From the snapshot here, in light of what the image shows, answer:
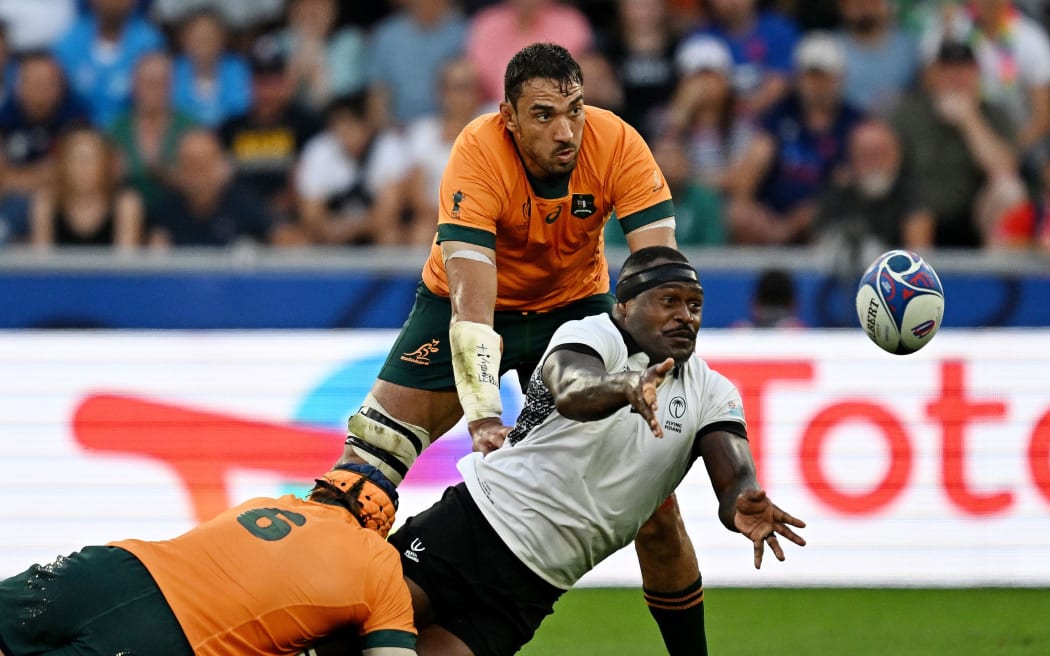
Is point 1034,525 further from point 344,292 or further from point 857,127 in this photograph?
point 344,292

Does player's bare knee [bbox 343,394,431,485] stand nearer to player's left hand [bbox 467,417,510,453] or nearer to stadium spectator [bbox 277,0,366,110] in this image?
player's left hand [bbox 467,417,510,453]

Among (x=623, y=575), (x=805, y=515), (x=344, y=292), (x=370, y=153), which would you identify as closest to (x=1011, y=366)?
(x=805, y=515)

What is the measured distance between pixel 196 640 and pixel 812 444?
4944 millimetres

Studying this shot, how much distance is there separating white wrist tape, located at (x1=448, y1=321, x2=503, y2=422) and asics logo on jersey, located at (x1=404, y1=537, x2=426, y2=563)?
48 cm

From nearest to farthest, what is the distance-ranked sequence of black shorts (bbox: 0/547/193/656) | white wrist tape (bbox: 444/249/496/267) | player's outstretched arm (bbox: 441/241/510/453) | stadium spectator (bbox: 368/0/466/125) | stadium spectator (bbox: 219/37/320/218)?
black shorts (bbox: 0/547/193/656) → player's outstretched arm (bbox: 441/241/510/453) → white wrist tape (bbox: 444/249/496/267) → stadium spectator (bbox: 219/37/320/218) → stadium spectator (bbox: 368/0/466/125)

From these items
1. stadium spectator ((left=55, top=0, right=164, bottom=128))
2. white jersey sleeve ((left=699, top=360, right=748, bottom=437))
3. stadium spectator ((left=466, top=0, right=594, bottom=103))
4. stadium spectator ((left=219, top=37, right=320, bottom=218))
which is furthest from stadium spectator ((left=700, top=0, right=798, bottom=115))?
white jersey sleeve ((left=699, top=360, right=748, bottom=437))

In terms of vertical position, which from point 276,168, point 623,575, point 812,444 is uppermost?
point 276,168

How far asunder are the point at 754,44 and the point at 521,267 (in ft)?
20.1

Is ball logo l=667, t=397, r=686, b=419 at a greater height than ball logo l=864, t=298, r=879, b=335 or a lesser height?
lesser

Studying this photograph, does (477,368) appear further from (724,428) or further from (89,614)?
(89,614)

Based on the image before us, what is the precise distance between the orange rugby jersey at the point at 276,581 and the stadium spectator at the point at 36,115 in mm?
7692

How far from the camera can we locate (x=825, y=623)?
25.1 feet

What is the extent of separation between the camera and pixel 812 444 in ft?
29.0

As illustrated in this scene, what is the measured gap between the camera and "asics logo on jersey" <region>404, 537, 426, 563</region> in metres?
5.50
